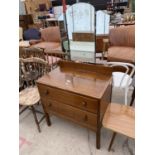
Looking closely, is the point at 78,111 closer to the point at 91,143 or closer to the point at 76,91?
the point at 76,91

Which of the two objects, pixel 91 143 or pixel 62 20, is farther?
pixel 62 20

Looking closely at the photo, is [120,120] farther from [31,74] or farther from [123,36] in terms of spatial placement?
[123,36]

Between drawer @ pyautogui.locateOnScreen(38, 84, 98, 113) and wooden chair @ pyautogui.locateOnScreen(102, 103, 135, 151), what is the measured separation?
0.58 feet

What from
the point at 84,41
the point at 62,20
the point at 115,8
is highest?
the point at 115,8

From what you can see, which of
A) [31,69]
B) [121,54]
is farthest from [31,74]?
[121,54]

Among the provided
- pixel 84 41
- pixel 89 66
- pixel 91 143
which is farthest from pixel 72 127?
pixel 84 41

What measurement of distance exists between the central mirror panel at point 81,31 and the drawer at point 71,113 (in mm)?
556

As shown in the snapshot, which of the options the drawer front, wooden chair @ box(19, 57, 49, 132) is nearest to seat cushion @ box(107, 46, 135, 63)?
the drawer front

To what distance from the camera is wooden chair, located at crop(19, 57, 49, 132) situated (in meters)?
1.78

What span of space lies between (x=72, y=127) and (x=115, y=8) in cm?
479

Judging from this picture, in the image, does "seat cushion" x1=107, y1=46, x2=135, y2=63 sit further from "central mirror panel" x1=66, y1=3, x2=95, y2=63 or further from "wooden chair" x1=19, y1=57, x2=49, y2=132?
"wooden chair" x1=19, y1=57, x2=49, y2=132

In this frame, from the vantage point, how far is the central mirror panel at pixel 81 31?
5.28 ft
